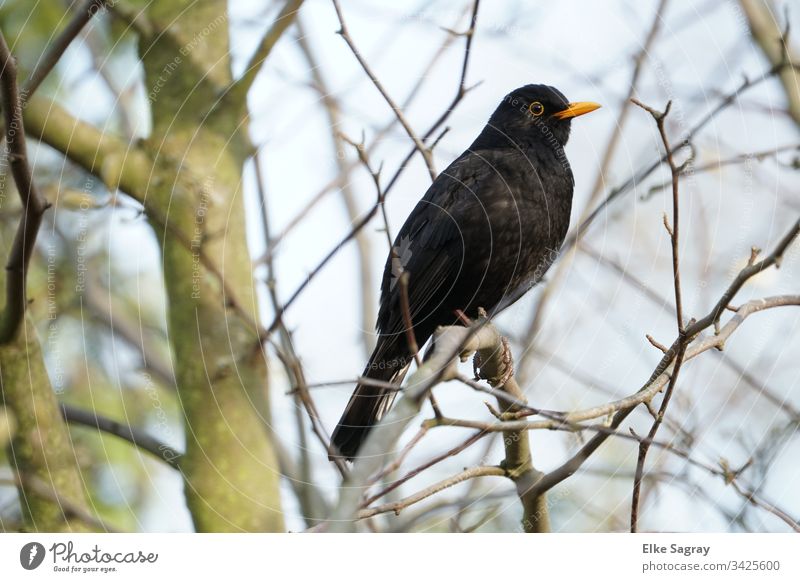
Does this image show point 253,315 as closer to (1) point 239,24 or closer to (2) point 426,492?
(1) point 239,24

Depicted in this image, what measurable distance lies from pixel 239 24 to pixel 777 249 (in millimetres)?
2337

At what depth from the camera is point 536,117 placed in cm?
410

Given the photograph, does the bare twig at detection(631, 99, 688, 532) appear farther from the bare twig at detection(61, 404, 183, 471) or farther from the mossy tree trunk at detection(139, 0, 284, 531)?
the bare twig at detection(61, 404, 183, 471)

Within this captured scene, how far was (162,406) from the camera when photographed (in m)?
3.76

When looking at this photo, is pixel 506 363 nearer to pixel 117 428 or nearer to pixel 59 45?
pixel 117 428

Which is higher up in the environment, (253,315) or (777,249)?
(253,315)

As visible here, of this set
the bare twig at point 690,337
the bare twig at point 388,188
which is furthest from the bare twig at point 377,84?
the bare twig at point 690,337

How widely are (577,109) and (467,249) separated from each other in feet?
2.92

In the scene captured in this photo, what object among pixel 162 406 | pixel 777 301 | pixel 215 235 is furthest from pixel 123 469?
pixel 777 301

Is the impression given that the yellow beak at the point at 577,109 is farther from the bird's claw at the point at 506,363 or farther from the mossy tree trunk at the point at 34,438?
the mossy tree trunk at the point at 34,438

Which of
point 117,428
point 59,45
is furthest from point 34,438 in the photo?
point 59,45

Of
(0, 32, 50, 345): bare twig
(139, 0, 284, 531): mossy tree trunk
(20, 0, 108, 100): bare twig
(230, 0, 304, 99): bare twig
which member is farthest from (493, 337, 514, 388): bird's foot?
(20, 0, 108, 100): bare twig

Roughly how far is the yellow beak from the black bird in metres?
0.02

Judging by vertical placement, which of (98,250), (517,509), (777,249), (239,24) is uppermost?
(239,24)
